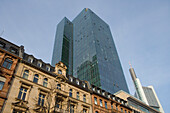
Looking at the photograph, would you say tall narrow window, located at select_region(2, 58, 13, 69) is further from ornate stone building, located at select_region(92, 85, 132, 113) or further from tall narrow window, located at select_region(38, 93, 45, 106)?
ornate stone building, located at select_region(92, 85, 132, 113)

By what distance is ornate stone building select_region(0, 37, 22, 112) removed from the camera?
23878 mm

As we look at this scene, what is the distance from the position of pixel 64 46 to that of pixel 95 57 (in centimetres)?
4693

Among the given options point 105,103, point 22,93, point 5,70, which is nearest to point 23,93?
point 22,93

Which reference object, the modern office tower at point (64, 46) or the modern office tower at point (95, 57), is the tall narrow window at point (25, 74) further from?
the modern office tower at point (64, 46)

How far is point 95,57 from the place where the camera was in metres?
109

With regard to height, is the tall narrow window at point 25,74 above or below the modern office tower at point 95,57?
below

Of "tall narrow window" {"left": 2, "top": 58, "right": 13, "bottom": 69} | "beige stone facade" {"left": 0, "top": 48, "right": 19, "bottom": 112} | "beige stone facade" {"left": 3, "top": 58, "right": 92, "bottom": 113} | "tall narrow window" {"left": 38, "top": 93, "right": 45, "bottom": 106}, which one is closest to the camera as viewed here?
"beige stone facade" {"left": 0, "top": 48, "right": 19, "bottom": 112}

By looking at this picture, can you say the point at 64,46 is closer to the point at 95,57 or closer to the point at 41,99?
the point at 95,57

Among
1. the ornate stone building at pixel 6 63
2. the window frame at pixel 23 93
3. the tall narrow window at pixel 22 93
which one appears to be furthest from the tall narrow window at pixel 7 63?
the tall narrow window at pixel 22 93

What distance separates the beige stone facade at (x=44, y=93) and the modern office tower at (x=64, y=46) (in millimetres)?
92008

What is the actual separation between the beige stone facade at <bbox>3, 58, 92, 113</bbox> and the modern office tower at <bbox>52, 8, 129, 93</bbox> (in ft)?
187

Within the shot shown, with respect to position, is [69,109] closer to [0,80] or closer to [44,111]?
[44,111]

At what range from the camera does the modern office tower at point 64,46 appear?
13338 centimetres

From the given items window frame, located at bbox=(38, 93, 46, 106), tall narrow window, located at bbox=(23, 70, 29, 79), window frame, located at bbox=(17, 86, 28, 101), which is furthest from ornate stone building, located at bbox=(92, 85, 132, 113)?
tall narrow window, located at bbox=(23, 70, 29, 79)
